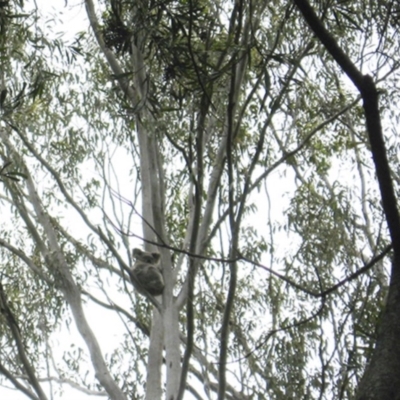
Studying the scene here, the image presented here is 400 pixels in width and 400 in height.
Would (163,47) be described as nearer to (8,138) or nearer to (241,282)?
(8,138)

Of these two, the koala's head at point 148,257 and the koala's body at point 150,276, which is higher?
the koala's head at point 148,257

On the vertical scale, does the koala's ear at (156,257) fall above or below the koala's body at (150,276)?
above

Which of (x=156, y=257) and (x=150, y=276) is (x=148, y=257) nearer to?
(x=156, y=257)

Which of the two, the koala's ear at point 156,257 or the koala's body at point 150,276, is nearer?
the koala's body at point 150,276

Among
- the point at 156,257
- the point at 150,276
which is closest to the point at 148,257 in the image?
the point at 156,257

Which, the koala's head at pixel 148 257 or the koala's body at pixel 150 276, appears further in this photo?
the koala's head at pixel 148 257

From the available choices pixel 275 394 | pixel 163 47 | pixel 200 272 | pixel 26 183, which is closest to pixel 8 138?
pixel 26 183

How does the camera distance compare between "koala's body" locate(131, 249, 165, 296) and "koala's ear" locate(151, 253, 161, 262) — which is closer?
"koala's body" locate(131, 249, 165, 296)

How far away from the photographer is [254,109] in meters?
7.82

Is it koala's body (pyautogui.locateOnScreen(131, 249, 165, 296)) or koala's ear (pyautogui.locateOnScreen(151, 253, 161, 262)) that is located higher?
koala's ear (pyautogui.locateOnScreen(151, 253, 161, 262))

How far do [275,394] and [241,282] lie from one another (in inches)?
80.9

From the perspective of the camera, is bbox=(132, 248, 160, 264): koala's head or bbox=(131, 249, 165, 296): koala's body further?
bbox=(132, 248, 160, 264): koala's head

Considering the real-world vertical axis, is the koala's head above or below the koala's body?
above

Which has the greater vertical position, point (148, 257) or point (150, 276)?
point (148, 257)
